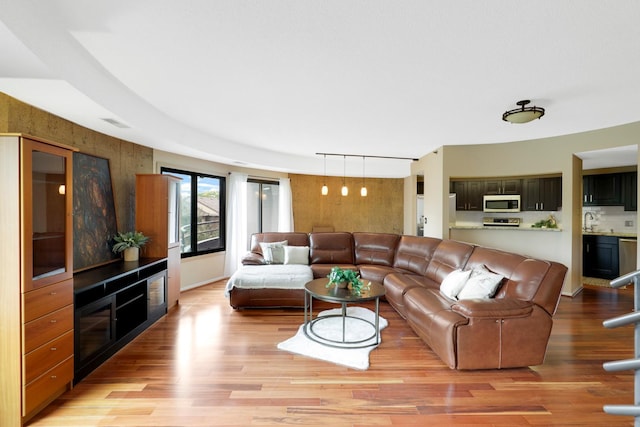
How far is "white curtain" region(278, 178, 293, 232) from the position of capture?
22.5 feet

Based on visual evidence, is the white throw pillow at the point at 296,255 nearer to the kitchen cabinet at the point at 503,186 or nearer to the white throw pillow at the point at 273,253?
the white throw pillow at the point at 273,253

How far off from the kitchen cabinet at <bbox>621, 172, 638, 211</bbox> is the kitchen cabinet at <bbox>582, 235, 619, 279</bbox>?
26.3 inches

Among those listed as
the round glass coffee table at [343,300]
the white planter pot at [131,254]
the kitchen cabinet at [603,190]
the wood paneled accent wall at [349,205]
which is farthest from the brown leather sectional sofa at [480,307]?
the kitchen cabinet at [603,190]

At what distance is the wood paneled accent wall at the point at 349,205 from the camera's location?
288 inches

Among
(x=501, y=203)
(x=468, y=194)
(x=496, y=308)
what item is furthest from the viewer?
(x=468, y=194)

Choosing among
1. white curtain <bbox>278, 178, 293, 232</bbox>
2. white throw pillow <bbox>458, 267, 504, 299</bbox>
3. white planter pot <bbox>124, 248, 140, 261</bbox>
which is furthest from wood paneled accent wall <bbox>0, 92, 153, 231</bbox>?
white throw pillow <bbox>458, 267, 504, 299</bbox>

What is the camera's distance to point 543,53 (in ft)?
7.03

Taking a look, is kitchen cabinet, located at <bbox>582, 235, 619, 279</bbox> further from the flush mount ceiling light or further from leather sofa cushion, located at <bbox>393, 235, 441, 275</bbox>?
the flush mount ceiling light

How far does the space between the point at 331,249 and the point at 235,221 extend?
81.8 inches

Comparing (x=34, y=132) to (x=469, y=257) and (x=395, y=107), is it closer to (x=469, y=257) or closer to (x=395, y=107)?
(x=395, y=107)

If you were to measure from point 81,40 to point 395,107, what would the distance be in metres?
2.80

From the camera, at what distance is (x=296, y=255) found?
4980mm

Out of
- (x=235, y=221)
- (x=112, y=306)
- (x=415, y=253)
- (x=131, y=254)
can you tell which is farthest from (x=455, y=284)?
(x=235, y=221)

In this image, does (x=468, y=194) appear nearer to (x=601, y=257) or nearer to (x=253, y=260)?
(x=601, y=257)
